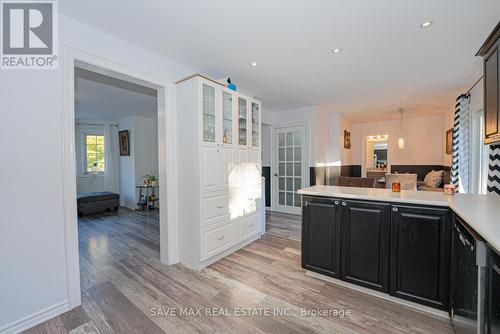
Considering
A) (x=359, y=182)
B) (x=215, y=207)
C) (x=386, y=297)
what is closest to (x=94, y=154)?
(x=215, y=207)

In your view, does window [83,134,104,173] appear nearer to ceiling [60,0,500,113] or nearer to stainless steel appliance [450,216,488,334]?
ceiling [60,0,500,113]

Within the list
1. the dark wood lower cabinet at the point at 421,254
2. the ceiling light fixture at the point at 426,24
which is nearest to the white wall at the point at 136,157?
the dark wood lower cabinet at the point at 421,254

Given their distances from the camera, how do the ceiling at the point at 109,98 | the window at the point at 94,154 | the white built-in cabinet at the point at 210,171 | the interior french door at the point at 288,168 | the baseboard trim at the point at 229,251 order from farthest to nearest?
1. the window at the point at 94,154
2. the interior french door at the point at 288,168
3. the ceiling at the point at 109,98
4. the baseboard trim at the point at 229,251
5. the white built-in cabinet at the point at 210,171

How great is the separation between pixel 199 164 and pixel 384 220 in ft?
6.25

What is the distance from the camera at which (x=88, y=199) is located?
189 inches

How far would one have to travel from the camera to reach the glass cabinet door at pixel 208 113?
2.49 metres

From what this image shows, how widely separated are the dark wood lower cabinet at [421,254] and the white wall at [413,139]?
5.45 meters

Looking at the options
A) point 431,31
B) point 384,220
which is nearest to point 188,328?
point 384,220

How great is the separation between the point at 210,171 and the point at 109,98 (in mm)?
2980

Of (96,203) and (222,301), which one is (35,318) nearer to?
(222,301)

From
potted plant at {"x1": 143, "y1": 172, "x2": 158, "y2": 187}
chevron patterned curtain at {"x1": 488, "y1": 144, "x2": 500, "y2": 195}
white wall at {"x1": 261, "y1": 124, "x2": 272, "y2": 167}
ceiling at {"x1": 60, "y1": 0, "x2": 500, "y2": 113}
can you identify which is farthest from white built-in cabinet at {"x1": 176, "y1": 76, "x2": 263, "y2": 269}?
potted plant at {"x1": 143, "y1": 172, "x2": 158, "y2": 187}

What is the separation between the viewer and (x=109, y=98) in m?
4.00

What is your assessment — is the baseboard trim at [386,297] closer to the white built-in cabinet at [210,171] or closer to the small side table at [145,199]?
the white built-in cabinet at [210,171]

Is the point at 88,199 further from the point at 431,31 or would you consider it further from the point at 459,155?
the point at 459,155
